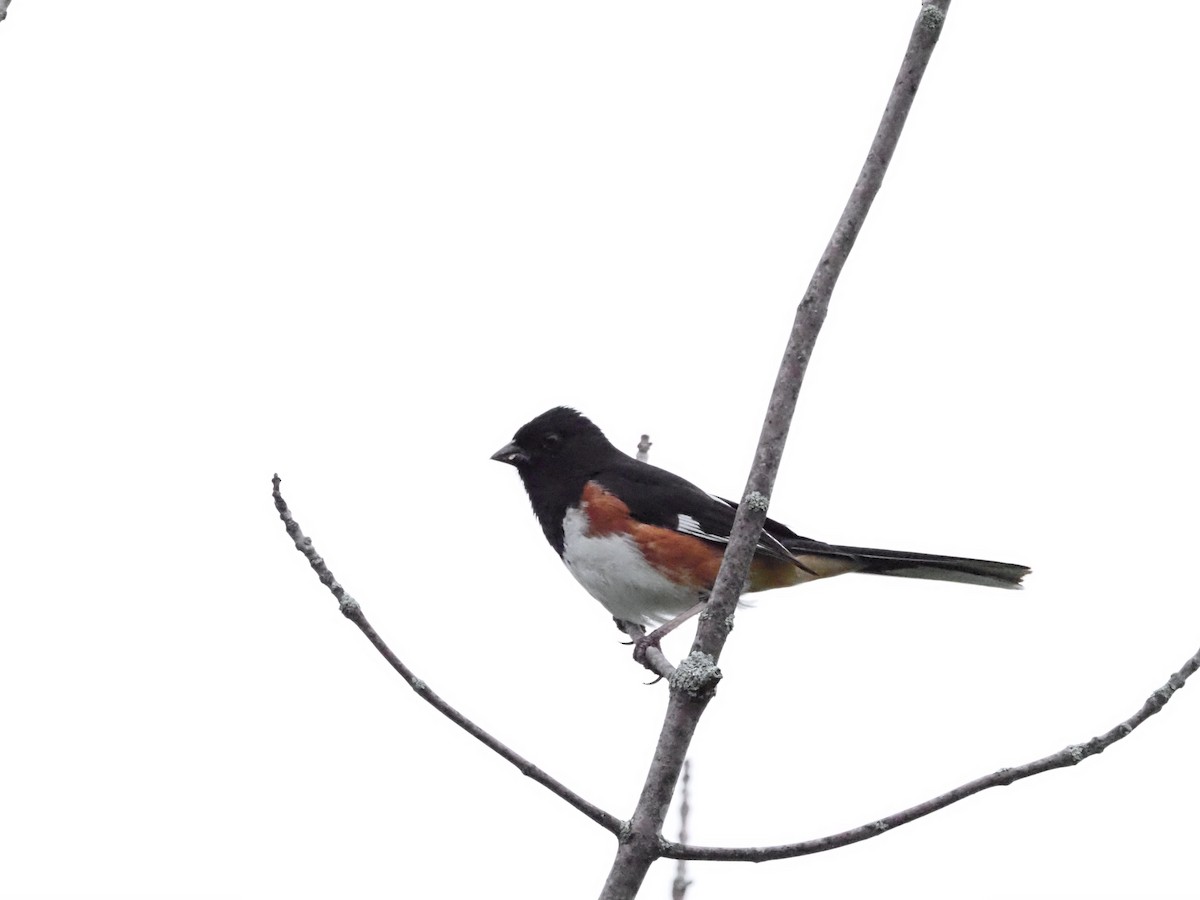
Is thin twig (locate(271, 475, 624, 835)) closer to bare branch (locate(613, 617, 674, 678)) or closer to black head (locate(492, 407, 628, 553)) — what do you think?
bare branch (locate(613, 617, 674, 678))

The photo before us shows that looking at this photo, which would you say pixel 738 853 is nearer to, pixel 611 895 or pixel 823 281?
pixel 611 895

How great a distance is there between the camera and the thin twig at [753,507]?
2598mm

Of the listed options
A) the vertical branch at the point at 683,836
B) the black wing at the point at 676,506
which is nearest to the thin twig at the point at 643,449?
the black wing at the point at 676,506

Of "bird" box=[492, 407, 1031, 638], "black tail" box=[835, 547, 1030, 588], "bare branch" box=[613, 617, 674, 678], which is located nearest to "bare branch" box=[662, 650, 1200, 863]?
"bare branch" box=[613, 617, 674, 678]

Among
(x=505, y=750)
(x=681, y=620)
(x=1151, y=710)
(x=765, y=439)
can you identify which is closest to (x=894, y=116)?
(x=765, y=439)

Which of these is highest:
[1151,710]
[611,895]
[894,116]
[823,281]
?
[894,116]

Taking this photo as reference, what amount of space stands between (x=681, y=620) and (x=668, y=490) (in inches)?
29.5

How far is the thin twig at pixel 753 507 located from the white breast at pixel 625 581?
7.78ft

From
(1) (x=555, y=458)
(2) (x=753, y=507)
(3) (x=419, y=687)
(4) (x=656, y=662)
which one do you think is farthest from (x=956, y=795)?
(1) (x=555, y=458)

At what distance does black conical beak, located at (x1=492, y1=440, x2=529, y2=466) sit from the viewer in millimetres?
5934

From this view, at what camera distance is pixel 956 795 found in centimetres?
267

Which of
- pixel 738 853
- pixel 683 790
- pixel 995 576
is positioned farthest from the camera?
pixel 995 576

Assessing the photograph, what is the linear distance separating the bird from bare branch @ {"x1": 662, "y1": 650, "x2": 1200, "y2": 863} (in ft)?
7.30

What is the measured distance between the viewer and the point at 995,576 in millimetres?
5324
